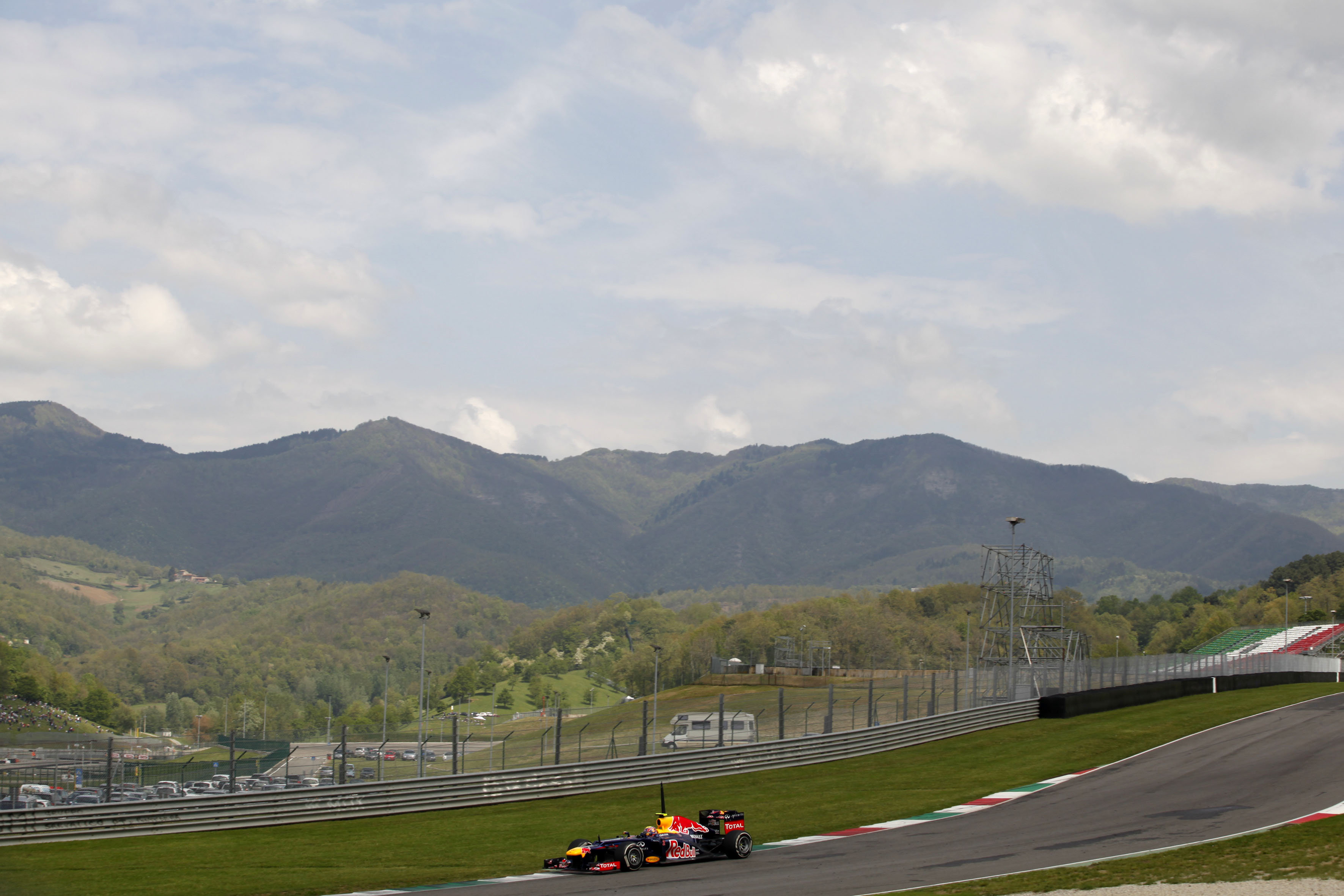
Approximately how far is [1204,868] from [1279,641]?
429ft

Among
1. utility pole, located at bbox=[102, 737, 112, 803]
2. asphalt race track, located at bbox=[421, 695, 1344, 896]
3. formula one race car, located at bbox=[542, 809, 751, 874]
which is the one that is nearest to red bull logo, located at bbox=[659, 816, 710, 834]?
formula one race car, located at bbox=[542, 809, 751, 874]

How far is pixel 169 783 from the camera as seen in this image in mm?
28734

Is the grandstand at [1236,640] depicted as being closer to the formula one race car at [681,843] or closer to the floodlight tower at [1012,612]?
the floodlight tower at [1012,612]

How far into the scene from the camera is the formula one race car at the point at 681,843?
784 inches

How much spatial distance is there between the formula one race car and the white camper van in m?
14.3

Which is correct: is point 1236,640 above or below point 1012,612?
below

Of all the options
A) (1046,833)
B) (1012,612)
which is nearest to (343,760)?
(1046,833)

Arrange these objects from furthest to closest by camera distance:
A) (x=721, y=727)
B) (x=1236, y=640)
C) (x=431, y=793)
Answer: (x=1236, y=640), (x=721, y=727), (x=431, y=793)

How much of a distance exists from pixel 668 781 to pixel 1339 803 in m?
16.8

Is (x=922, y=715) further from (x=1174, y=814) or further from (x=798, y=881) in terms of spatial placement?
(x=798, y=881)

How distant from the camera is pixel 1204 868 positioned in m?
16.9

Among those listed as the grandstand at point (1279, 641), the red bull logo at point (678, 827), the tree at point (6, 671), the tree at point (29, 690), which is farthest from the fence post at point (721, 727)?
the tree at point (6, 671)

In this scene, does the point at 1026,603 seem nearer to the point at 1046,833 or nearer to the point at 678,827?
the point at 1046,833

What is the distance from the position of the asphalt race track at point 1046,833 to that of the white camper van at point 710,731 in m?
10.5
